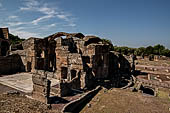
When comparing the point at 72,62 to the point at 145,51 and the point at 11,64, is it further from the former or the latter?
the point at 145,51

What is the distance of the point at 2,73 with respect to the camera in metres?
18.9

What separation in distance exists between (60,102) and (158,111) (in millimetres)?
7887

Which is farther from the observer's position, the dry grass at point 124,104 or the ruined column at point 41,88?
the dry grass at point 124,104

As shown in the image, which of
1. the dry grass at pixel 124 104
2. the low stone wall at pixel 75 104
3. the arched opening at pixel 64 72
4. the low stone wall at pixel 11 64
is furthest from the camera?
the low stone wall at pixel 11 64

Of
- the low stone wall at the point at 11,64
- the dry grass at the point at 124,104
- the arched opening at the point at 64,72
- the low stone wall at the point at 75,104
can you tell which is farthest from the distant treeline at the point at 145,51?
the low stone wall at the point at 75,104

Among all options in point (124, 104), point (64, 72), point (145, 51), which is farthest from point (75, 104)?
point (145, 51)

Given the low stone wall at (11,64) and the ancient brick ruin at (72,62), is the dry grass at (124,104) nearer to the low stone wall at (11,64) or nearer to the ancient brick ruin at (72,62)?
the ancient brick ruin at (72,62)

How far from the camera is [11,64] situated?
66.8 ft

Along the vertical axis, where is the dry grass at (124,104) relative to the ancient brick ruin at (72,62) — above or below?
below

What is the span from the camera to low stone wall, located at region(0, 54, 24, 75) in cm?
1908

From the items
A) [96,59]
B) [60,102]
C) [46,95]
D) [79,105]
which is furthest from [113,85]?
[46,95]

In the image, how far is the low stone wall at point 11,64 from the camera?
19.1 metres

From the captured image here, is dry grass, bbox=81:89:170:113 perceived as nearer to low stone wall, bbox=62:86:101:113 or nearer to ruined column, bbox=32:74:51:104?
low stone wall, bbox=62:86:101:113

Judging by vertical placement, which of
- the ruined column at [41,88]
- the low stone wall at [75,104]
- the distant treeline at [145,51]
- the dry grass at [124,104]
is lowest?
the dry grass at [124,104]
